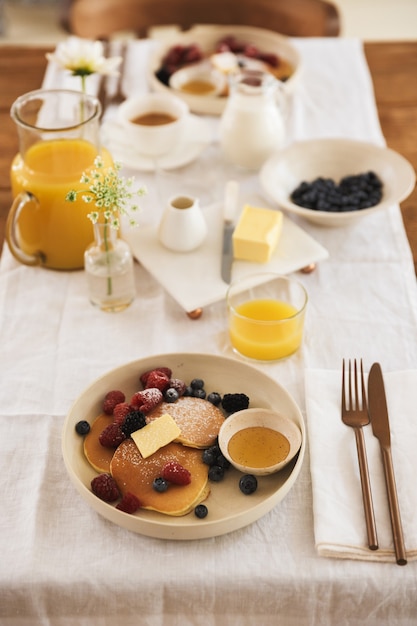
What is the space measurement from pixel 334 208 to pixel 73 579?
88cm

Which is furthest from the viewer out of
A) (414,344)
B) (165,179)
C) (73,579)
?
(165,179)

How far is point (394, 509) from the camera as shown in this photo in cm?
97

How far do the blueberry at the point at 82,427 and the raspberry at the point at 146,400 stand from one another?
0.23 feet

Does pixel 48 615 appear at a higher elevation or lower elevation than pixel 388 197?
lower

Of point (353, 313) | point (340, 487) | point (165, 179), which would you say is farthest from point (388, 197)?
point (340, 487)

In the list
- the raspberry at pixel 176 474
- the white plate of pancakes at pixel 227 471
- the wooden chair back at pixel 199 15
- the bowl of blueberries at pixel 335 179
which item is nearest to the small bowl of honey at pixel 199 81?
the bowl of blueberries at pixel 335 179

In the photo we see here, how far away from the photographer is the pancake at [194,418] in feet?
3.41

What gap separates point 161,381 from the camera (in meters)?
1.11

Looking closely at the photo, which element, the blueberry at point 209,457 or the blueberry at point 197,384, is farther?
the blueberry at point 197,384

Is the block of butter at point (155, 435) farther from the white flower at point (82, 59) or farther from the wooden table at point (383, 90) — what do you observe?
the white flower at point (82, 59)

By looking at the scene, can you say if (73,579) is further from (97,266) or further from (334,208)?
(334,208)

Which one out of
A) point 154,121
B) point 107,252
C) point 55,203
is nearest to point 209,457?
point 107,252

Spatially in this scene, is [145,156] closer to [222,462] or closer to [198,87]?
[198,87]

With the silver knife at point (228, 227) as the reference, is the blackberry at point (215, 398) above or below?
below
